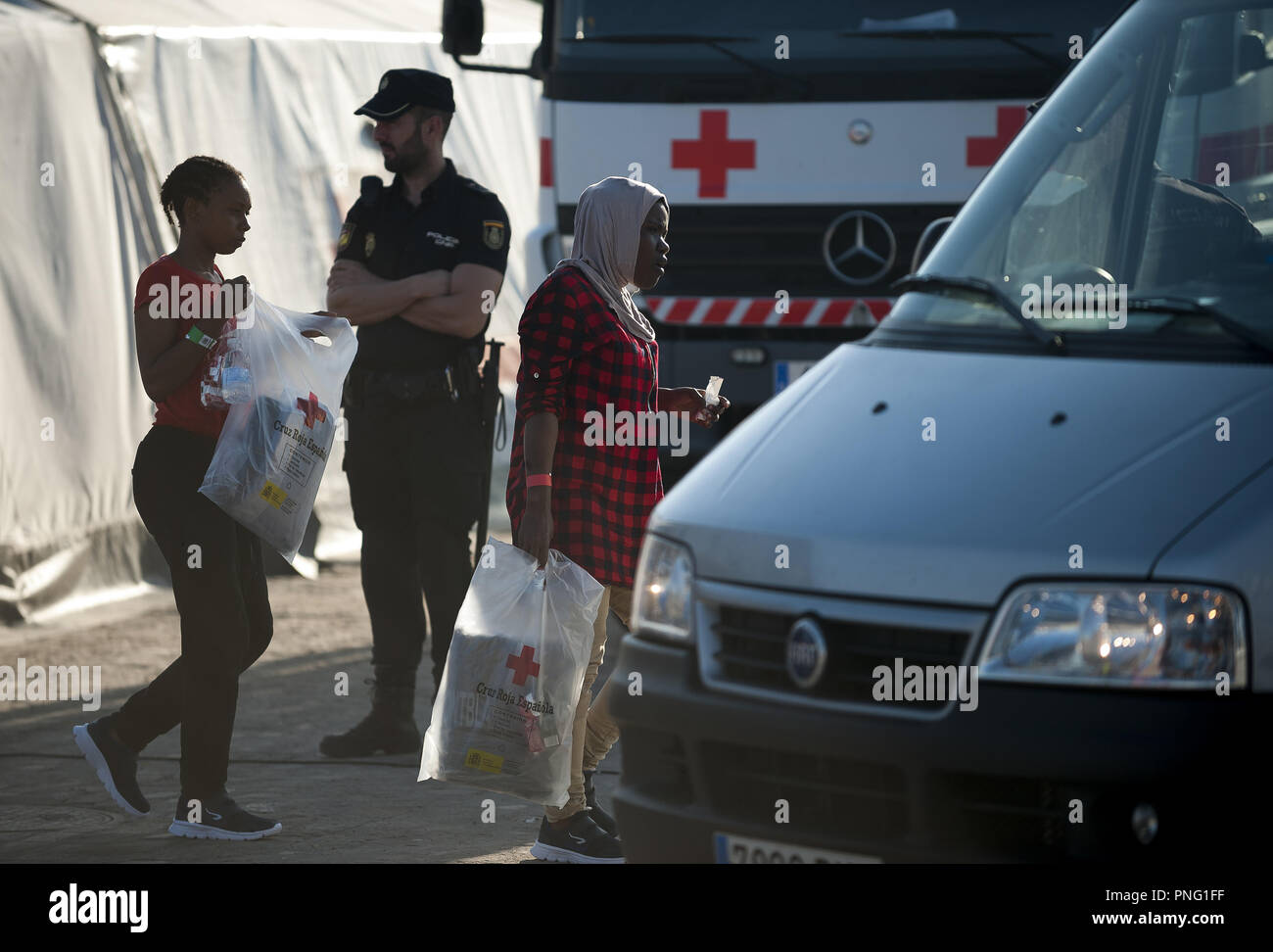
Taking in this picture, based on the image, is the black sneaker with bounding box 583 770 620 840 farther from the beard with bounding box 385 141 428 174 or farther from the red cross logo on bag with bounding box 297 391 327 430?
the beard with bounding box 385 141 428 174

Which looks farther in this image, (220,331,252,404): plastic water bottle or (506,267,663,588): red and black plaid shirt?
(220,331,252,404): plastic water bottle

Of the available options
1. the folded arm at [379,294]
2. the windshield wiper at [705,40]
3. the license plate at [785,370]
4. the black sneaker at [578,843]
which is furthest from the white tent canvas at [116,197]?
the black sneaker at [578,843]

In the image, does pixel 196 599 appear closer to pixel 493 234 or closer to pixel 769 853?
pixel 493 234

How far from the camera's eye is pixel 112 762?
17.8ft

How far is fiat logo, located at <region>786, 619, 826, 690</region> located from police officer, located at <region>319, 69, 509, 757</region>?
3.09m

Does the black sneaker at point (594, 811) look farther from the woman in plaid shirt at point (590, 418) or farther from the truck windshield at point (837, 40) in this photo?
the truck windshield at point (837, 40)

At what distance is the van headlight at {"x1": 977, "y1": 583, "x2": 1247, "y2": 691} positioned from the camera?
3.09 metres

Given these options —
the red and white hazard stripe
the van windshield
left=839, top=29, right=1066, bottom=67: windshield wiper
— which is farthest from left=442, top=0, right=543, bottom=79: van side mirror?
the van windshield

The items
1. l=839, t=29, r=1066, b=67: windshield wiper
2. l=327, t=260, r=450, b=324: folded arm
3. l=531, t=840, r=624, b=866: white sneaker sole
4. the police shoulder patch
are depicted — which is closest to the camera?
l=531, t=840, r=624, b=866: white sneaker sole

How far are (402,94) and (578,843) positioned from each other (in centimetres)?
262

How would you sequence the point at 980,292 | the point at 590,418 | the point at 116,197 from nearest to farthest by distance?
the point at 980,292 → the point at 590,418 → the point at 116,197


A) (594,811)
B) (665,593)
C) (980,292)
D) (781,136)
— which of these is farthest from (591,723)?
(781,136)
